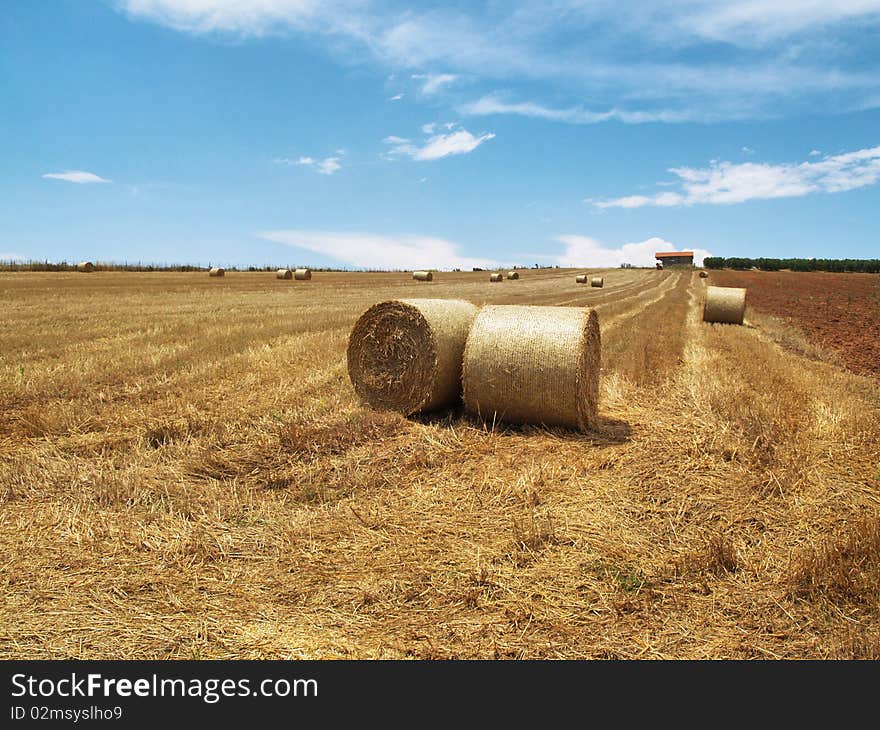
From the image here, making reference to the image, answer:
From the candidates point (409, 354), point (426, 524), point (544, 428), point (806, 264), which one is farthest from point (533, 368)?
point (806, 264)

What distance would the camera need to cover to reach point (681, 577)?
389 centimetres

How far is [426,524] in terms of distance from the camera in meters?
4.56

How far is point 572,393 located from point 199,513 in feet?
12.5

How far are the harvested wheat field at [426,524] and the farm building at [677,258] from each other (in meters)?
121

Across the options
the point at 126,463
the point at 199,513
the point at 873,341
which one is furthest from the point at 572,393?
the point at 873,341

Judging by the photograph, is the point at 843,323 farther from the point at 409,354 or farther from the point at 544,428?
the point at 409,354

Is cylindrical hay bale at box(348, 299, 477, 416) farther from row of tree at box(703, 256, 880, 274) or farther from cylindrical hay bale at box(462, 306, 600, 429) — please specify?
row of tree at box(703, 256, 880, 274)

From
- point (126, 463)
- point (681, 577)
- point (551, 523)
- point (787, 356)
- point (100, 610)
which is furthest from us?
point (787, 356)

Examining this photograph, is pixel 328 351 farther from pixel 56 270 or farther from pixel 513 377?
pixel 56 270

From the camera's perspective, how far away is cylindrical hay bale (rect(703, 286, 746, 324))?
18.4m

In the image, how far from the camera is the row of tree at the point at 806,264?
10412 centimetres

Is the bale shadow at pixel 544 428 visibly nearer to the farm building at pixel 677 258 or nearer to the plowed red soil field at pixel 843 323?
the plowed red soil field at pixel 843 323

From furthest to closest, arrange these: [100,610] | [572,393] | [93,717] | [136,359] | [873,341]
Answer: [873,341], [136,359], [572,393], [100,610], [93,717]

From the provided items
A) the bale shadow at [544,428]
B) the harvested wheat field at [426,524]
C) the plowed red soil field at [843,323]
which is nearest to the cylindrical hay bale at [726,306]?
the plowed red soil field at [843,323]
